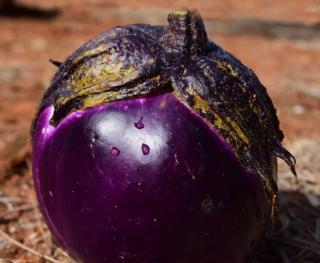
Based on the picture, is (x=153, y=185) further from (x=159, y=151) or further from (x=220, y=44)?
(x=220, y=44)

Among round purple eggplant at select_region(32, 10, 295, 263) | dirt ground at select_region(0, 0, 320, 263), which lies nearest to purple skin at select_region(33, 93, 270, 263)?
round purple eggplant at select_region(32, 10, 295, 263)

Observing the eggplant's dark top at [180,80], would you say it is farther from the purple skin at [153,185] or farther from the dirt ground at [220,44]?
the dirt ground at [220,44]

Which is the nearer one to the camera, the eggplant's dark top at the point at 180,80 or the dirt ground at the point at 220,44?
the eggplant's dark top at the point at 180,80

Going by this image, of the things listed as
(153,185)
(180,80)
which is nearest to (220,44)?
(180,80)

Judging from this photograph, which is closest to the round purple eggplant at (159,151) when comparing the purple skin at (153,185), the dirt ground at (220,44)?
the purple skin at (153,185)

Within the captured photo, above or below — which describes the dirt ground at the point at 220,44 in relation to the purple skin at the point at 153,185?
below

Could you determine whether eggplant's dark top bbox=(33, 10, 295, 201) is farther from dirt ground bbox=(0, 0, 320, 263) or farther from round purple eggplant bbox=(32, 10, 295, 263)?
dirt ground bbox=(0, 0, 320, 263)

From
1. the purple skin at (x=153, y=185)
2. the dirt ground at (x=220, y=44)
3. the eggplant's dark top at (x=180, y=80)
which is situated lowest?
the dirt ground at (x=220, y=44)
